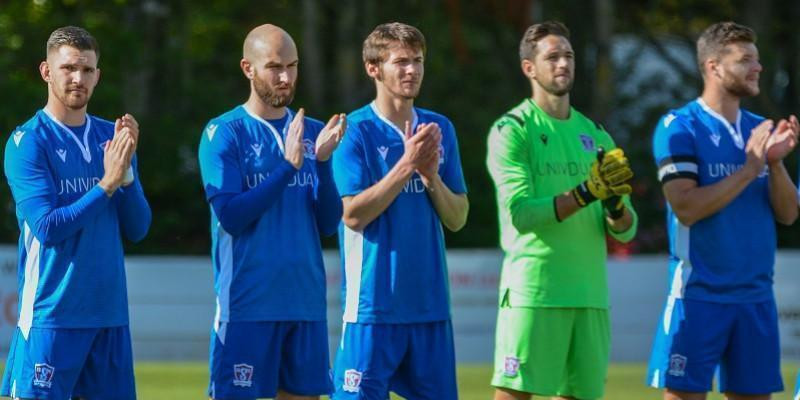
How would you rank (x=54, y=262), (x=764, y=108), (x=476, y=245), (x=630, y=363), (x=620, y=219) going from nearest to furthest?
(x=54, y=262)
(x=620, y=219)
(x=630, y=363)
(x=476, y=245)
(x=764, y=108)

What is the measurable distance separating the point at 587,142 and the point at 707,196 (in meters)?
0.69

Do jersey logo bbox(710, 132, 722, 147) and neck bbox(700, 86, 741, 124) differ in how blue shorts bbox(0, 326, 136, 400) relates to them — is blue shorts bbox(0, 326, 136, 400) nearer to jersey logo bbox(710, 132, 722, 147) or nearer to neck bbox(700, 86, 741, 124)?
jersey logo bbox(710, 132, 722, 147)

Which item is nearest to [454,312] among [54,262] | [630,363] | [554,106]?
[630,363]

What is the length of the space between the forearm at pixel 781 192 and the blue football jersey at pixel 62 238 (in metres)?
3.18

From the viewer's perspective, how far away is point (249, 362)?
284 inches

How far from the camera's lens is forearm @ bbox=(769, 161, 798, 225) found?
314 inches

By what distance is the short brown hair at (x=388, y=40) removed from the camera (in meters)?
7.48

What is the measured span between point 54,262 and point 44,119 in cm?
65

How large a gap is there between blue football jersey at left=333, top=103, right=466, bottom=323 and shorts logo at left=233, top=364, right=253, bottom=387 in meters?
0.55

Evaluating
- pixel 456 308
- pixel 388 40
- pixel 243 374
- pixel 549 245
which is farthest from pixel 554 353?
pixel 456 308

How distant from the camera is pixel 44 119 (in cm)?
714

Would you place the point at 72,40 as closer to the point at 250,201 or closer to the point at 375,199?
the point at 250,201

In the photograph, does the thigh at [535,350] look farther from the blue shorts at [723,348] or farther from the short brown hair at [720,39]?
the short brown hair at [720,39]

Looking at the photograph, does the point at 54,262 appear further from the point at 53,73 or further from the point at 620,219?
the point at 620,219
